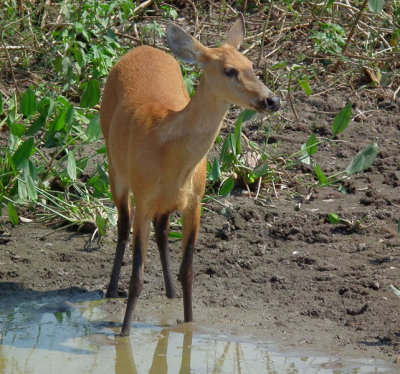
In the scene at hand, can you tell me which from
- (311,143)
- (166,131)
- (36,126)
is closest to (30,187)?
(36,126)

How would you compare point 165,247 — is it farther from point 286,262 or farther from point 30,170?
point 30,170

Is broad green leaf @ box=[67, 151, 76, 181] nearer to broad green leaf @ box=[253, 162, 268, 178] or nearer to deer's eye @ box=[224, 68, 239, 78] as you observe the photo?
broad green leaf @ box=[253, 162, 268, 178]

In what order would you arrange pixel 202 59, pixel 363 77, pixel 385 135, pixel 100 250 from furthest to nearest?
pixel 363 77 < pixel 385 135 < pixel 100 250 < pixel 202 59

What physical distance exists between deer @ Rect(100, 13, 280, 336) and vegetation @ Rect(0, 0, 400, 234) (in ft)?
2.21

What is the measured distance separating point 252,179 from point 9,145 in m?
2.00

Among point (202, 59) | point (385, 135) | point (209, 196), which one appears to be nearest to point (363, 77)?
point (385, 135)

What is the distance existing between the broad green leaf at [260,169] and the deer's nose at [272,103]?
227cm

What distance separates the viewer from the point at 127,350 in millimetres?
5438

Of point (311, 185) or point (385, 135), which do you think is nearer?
point (311, 185)

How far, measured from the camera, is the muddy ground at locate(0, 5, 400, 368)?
18.4 feet

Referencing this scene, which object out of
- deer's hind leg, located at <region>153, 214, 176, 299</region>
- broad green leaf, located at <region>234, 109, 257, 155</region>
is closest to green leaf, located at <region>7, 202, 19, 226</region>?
deer's hind leg, located at <region>153, 214, 176, 299</region>

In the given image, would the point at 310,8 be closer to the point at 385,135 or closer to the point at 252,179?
the point at 385,135

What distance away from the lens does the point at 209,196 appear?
23.7 ft

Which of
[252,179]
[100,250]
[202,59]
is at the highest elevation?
[202,59]
